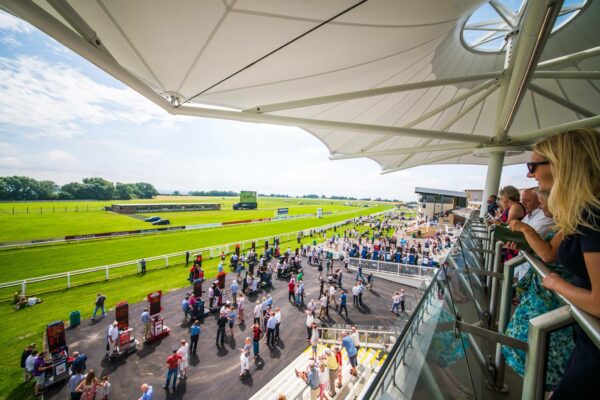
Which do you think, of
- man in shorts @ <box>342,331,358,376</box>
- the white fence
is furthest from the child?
the white fence

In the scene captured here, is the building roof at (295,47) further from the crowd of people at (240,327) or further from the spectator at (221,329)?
the spectator at (221,329)

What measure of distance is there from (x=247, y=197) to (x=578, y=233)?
7549 centimetres

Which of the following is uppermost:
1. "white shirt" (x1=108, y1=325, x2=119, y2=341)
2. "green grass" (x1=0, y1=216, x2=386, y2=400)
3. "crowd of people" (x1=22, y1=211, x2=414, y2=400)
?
"white shirt" (x1=108, y1=325, x2=119, y2=341)

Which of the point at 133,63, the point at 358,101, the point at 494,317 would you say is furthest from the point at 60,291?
the point at 494,317

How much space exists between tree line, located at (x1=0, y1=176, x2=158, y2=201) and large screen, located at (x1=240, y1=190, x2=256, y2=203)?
48.7 m

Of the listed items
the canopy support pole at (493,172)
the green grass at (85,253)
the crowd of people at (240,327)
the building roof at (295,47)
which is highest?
the building roof at (295,47)

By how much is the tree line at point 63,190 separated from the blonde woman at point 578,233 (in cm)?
10279

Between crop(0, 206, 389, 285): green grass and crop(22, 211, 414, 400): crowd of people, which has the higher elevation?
crop(22, 211, 414, 400): crowd of people

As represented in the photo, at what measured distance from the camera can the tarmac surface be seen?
690cm

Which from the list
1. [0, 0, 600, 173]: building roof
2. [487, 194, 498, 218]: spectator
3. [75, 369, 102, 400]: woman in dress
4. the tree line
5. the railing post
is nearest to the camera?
the railing post

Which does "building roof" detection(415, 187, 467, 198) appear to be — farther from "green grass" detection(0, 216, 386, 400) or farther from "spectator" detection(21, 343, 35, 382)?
"spectator" detection(21, 343, 35, 382)

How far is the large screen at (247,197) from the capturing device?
7331 centimetres

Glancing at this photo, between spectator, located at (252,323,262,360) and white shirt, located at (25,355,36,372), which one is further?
spectator, located at (252,323,262,360)

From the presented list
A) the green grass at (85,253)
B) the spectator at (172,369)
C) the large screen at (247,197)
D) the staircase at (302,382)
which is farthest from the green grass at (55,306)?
the large screen at (247,197)
